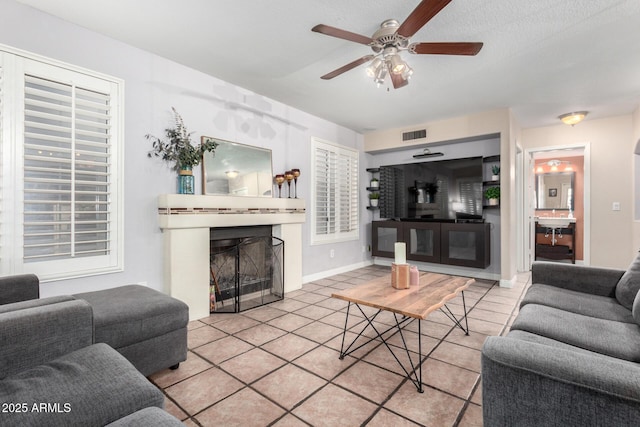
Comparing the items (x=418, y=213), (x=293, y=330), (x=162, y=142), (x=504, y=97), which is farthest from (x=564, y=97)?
(x=162, y=142)

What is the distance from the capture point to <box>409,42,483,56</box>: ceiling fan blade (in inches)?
82.4

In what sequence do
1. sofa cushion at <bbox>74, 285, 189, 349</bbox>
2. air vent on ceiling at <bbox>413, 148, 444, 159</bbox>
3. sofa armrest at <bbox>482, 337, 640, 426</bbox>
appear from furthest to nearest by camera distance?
air vent on ceiling at <bbox>413, 148, 444, 159</bbox> < sofa cushion at <bbox>74, 285, 189, 349</bbox> < sofa armrest at <bbox>482, 337, 640, 426</bbox>

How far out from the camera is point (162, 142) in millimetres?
2945

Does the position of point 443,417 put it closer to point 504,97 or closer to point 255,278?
point 255,278

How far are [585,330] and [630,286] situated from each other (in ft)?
2.23

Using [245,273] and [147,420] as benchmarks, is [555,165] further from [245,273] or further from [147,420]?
[147,420]

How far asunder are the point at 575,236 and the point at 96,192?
813 cm

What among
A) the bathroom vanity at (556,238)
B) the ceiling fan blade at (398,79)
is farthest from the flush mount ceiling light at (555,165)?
the ceiling fan blade at (398,79)

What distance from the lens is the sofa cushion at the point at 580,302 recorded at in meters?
1.77

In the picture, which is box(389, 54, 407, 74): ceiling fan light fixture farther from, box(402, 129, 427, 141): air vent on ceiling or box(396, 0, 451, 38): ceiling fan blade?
box(402, 129, 427, 141): air vent on ceiling

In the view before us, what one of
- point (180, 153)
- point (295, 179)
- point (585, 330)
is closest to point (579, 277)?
point (585, 330)

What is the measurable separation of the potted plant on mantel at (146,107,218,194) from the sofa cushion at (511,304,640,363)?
116 inches

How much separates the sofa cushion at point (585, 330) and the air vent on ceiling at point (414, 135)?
3723mm

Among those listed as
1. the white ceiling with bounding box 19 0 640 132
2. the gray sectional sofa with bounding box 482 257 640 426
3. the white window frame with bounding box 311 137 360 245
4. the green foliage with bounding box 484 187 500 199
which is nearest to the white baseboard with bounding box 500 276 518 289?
the green foliage with bounding box 484 187 500 199
